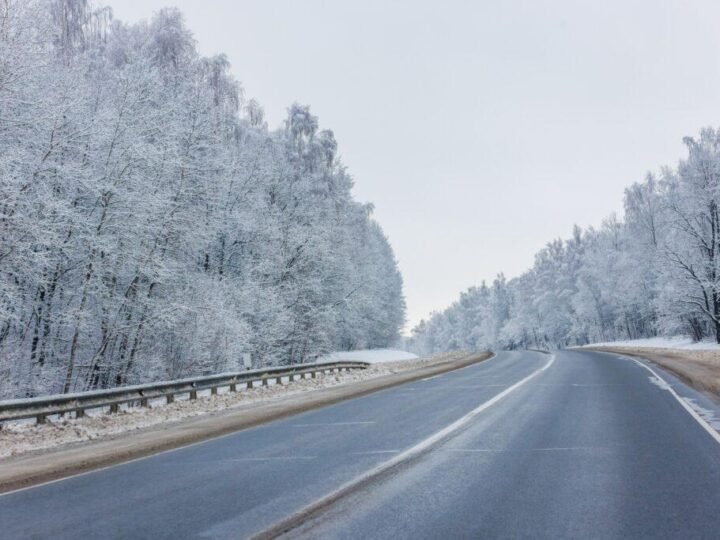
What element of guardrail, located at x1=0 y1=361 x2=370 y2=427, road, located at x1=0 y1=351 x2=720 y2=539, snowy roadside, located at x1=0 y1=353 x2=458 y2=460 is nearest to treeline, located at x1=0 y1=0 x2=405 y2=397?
guardrail, located at x1=0 y1=361 x2=370 y2=427

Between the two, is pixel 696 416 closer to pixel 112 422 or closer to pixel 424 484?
pixel 424 484

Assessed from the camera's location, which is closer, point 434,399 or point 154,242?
point 434,399

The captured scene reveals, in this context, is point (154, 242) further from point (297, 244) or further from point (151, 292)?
point (297, 244)

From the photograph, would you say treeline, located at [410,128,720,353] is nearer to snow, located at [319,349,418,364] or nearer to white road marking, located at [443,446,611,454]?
snow, located at [319,349,418,364]

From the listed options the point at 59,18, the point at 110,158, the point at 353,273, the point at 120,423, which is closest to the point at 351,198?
the point at 353,273

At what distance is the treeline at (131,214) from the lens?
52.5 feet

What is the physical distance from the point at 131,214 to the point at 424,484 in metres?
16.0

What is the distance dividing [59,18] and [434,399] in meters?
23.1

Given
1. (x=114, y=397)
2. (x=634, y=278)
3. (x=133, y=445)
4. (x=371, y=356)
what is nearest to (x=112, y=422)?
(x=114, y=397)

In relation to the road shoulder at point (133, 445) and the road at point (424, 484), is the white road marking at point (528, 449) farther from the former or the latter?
the road shoulder at point (133, 445)

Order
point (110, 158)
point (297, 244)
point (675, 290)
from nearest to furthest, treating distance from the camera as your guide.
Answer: point (110, 158), point (297, 244), point (675, 290)

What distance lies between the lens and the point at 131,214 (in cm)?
1911

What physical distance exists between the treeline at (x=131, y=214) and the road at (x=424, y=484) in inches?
377

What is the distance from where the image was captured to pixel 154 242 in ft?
68.5
